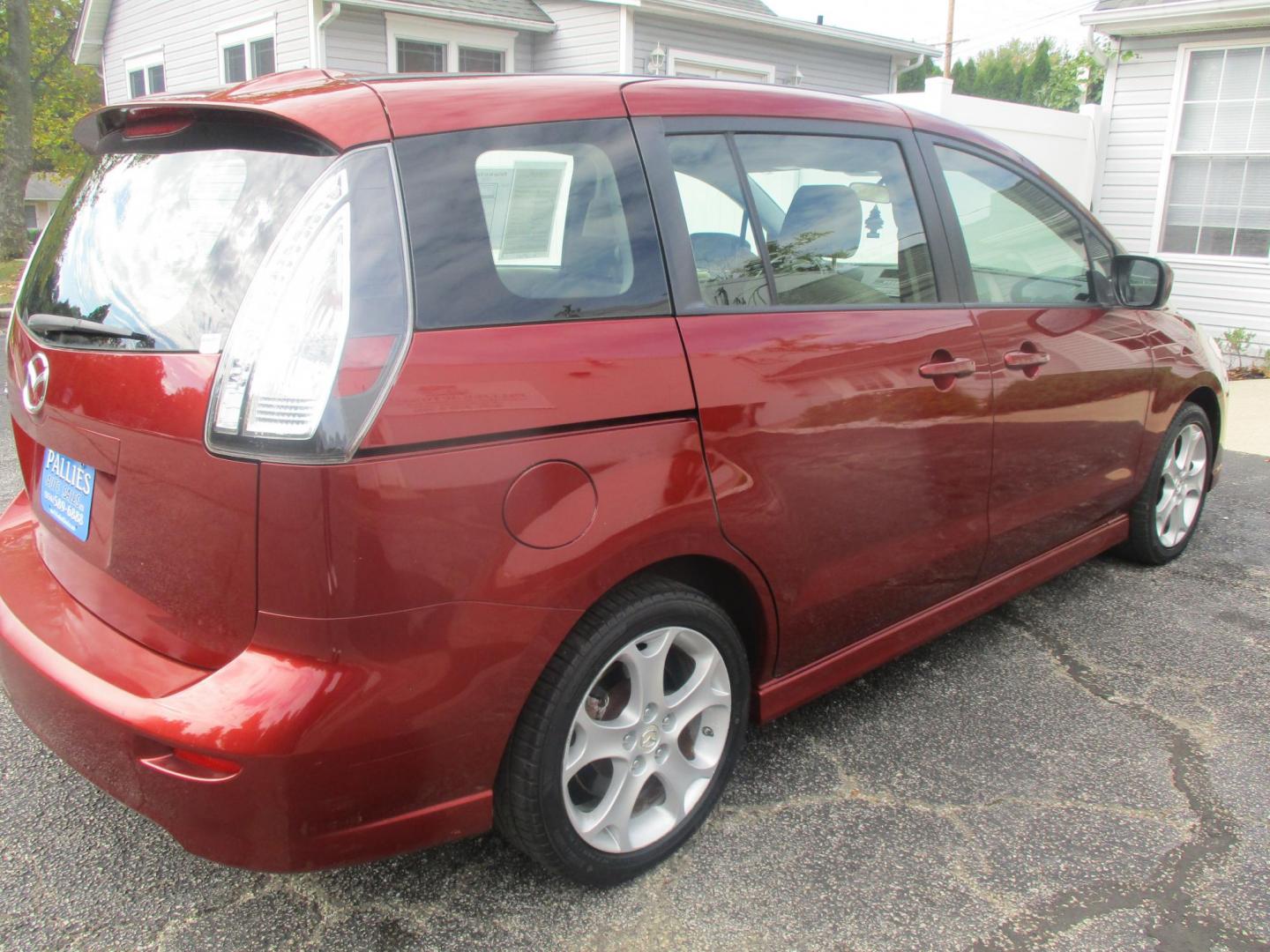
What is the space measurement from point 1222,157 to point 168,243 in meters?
10.3

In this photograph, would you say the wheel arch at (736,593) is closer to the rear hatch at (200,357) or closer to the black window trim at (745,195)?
the black window trim at (745,195)

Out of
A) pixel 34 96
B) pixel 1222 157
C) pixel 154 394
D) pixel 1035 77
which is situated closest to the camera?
pixel 154 394

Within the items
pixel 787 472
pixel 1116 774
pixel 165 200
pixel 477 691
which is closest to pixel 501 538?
pixel 477 691

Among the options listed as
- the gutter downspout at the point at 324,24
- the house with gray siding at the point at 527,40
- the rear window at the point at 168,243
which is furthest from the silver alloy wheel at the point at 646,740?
the gutter downspout at the point at 324,24

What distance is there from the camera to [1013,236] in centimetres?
328

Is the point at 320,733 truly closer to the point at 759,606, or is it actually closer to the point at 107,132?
the point at 759,606

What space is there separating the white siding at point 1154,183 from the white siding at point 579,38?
612 centimetres

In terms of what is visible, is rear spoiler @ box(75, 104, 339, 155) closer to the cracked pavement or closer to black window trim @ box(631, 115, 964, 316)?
black window trim @ box(631, 115, 964, 316)

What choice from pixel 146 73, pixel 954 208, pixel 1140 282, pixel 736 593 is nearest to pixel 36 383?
pixel 736 593

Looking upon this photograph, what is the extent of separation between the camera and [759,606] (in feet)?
8.01

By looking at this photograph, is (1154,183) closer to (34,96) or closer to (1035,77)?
(34,96)

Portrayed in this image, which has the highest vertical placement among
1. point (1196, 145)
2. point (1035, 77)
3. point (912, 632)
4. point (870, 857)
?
point (1035, 77)

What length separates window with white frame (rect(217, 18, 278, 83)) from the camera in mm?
14375

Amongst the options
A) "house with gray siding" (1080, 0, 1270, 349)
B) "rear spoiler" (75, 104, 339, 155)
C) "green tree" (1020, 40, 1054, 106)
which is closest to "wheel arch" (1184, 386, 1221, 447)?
"rear spoiler" (75, 104, 339, 155)
